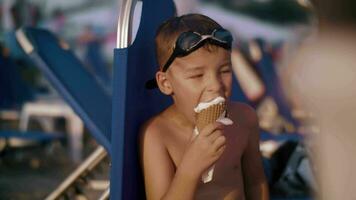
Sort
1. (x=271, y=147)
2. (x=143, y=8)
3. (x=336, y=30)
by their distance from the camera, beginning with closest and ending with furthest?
(x=336, y=30), (x=143, y=8), (x=271, y=147)

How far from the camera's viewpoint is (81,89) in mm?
2203

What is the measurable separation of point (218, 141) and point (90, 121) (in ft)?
2.26

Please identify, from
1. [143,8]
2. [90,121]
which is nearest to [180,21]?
[143,8]

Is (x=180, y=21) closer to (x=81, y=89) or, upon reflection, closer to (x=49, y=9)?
(x=81, y=89)

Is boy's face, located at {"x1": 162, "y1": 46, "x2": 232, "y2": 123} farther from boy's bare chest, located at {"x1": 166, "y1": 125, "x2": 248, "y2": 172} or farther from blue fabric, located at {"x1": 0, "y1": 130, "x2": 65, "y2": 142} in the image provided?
blue fabric, located at {"x1": 0, "y1": 130, "x2": 65, "y2": 142}

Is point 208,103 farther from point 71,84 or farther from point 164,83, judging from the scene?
point 71,84

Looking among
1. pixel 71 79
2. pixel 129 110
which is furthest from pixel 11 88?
pixel 129 110

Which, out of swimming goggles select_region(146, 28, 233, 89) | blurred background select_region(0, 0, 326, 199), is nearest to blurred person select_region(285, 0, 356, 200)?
blurred background select_region(0, 0, 326, 199)

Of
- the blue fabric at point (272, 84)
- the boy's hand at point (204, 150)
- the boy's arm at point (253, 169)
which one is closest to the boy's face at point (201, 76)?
the boy's hand at point (204, 150)

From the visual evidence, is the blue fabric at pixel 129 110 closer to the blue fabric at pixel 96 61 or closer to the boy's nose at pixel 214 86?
the boy's nose at pixel 214 86

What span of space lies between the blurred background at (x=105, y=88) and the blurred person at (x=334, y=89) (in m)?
0.04

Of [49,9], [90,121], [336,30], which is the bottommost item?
[49,9]

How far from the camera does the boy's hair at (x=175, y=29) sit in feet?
4.88

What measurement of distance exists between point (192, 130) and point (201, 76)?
0.17 metres
